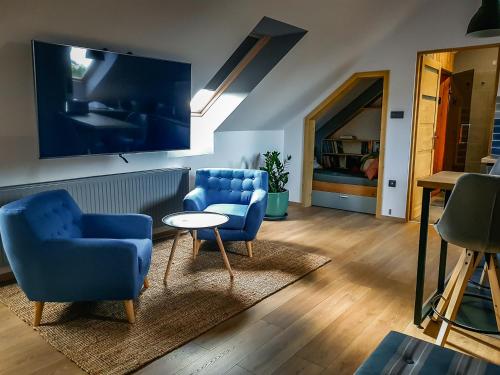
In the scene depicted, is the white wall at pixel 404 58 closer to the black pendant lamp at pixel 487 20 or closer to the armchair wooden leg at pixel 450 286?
the black pendant lamp at pixel 487 20

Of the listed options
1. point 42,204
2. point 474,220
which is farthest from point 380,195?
point 42,204

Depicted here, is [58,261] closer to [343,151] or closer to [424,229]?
[424,229]

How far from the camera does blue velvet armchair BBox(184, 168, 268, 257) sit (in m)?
3.61

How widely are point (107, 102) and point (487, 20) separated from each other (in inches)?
123

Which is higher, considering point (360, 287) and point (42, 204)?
point (42, 204)

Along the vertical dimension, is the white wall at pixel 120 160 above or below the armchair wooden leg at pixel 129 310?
above

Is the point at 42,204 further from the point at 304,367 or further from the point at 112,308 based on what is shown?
the point at 304,367

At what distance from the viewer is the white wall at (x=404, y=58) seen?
451cm

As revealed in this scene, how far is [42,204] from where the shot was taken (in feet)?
8.16

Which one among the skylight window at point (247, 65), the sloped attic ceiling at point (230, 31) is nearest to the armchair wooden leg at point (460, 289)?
the sloped attic ceiling at point (230, 31)

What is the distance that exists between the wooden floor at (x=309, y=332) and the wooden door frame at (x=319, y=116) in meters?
1.69

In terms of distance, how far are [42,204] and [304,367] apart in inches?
71.6

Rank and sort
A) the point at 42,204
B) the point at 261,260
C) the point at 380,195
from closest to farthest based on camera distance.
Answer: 1. the point at 42,204
2. the point at 261,260
3. the point at 380,195

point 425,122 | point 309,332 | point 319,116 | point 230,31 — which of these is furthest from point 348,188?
point 309,332
